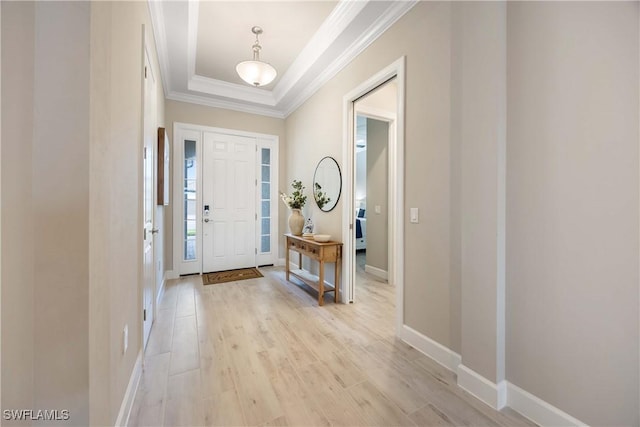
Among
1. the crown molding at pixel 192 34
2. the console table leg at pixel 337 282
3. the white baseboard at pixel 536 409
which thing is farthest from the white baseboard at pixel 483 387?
the crown molding at pixel 192 34

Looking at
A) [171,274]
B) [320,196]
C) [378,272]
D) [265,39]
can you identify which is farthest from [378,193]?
[171,274]

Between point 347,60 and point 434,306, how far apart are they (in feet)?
8.64

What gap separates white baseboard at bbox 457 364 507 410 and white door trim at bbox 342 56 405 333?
626mm

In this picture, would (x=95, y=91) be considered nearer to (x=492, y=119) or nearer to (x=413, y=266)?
(x=492, y=119)

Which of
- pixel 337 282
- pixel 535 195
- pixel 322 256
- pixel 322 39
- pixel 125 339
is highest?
pixel 322 39

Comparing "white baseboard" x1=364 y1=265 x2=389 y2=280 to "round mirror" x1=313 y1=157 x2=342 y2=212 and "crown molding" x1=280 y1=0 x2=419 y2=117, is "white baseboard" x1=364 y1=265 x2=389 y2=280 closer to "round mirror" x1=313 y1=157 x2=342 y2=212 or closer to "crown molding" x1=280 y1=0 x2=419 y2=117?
"round mirror" x1=313 y1=157 x2=342 y2=212

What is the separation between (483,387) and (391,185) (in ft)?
8.99

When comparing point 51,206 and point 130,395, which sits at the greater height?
point 51,206

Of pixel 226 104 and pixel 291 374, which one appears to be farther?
A: pixel 226 104

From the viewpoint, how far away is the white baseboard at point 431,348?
70.8 inches

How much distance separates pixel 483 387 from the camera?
4.99 ft

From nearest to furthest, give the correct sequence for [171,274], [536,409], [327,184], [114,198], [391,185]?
[114,198]
[536,409]
[327,184]
[391,185]
[171,274]

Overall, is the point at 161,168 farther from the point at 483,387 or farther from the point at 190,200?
the point at 483,387

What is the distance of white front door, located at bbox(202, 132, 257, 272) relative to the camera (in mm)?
4254
